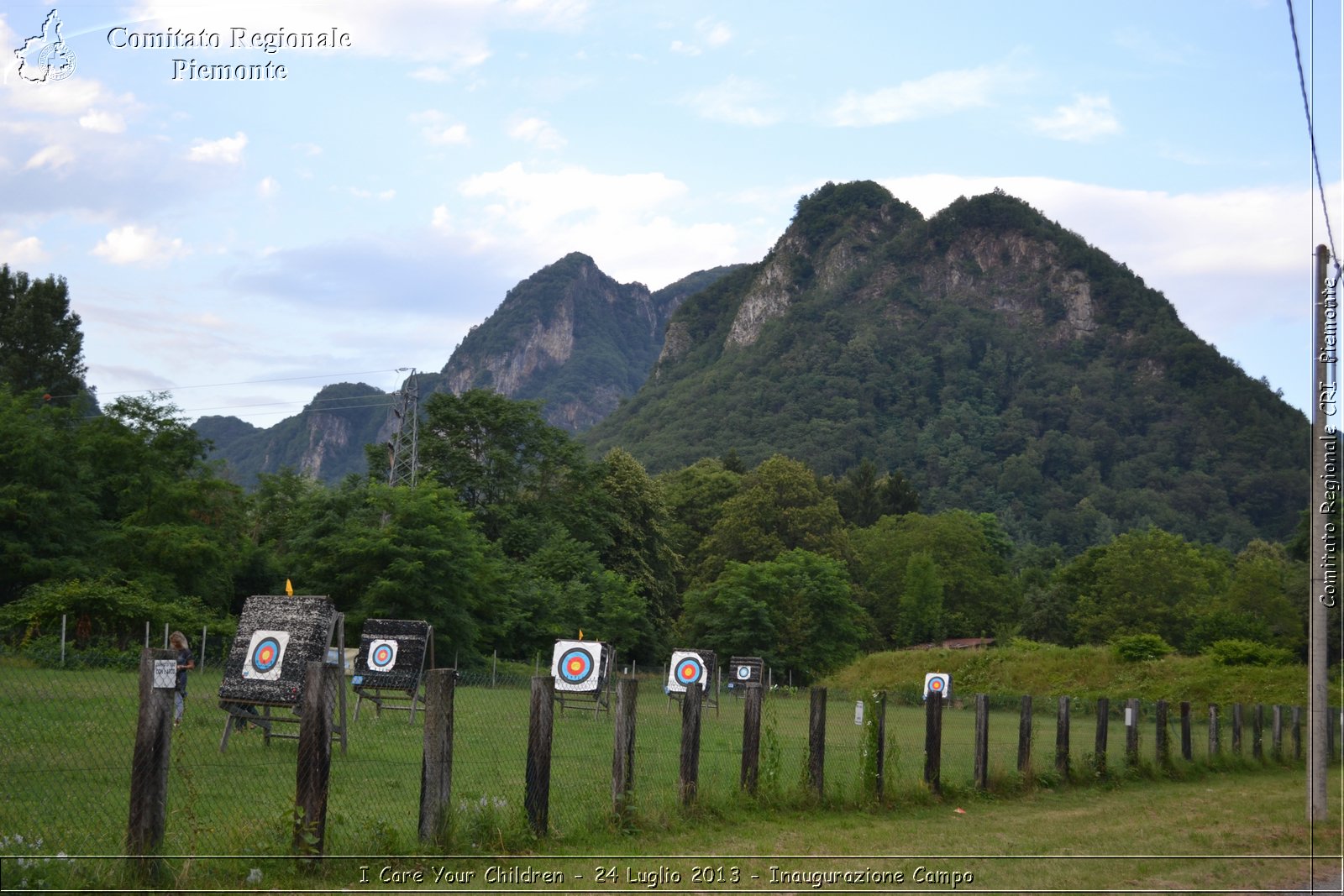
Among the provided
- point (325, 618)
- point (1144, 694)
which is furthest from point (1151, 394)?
point (325, 618)

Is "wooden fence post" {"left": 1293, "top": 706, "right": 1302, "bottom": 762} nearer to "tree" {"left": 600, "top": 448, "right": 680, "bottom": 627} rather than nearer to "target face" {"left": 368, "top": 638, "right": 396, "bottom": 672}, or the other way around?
"target face" {"left": 368, "top": 638, "right": 396, "bottom": 672}

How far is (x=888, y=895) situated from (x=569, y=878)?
239 cm

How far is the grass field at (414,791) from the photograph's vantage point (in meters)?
8.59

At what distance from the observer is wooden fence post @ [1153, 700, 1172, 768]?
20.7 meters

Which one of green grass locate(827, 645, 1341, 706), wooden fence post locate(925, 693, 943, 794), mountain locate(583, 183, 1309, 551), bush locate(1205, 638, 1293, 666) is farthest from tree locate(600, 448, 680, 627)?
mountain locate(583, 183, 1309, 551)

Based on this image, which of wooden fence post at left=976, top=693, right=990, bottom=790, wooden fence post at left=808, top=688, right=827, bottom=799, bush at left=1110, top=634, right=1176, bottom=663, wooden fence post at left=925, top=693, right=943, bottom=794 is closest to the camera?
wooden fence post at left=808, top=688, right=827, bottom=799

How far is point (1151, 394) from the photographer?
636 ft

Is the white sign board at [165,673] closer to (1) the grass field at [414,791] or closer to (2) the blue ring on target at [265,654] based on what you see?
(1) the grass field at [414,791]

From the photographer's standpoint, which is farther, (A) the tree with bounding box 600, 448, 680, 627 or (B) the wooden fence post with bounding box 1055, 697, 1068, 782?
(A) the tree with bounding box 600, 448, 680, 627

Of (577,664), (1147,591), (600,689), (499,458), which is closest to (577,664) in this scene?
(577,664)

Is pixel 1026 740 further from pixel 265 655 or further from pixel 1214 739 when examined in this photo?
pixel 265 655

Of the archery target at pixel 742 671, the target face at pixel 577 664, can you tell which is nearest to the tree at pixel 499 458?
the archery target at pixel 742 671

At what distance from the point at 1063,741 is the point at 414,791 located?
1019cm

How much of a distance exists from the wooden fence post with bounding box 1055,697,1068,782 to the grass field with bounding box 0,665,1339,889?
0.32 meters
